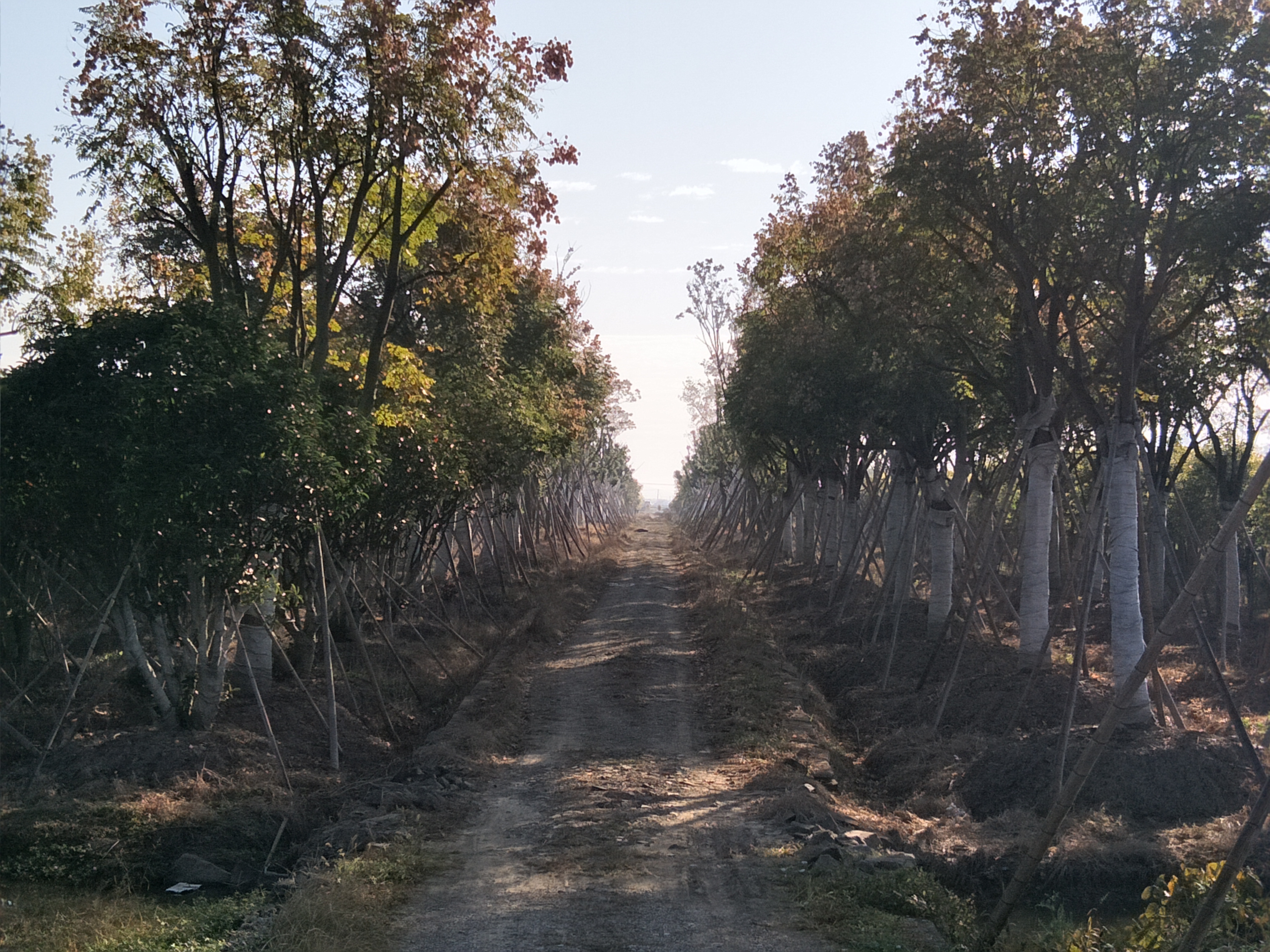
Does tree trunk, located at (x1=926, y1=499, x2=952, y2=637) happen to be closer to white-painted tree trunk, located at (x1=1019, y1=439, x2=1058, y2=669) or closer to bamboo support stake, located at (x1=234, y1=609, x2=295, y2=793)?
white-painted tree trunk, located at (x1=1019, y1=439, x2=1058, y2=669)

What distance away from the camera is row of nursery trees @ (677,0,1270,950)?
40.5 feet

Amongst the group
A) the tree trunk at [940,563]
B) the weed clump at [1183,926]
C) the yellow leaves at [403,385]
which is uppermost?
the yellow leaves at [403,385]

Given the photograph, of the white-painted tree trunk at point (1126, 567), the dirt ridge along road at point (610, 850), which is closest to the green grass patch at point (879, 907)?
the dirt ridge along road at point (610, 850)

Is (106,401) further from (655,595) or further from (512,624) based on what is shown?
(655,595)

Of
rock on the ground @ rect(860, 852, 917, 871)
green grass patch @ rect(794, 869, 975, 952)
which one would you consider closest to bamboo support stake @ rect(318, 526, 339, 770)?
green grass patch @ rect(794, 869, 975, 952)

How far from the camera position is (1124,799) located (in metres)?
10.9

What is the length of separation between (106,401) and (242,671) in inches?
277

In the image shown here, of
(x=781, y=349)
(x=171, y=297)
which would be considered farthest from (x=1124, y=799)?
(x=781, y=349)

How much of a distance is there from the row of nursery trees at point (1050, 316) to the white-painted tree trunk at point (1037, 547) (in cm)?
4

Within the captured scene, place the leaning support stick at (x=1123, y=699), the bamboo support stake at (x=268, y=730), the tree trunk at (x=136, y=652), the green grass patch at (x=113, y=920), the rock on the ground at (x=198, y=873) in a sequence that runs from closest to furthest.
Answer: the leaning support stick at (x=1123, y=699), the green grass patch at (x=113, y=920), the rock on the ground at (x=198, y=873), the bamboo support stake at (x=268, y=730), the tree trunk at (x=136, y=652)

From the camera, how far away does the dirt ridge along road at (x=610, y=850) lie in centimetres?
751

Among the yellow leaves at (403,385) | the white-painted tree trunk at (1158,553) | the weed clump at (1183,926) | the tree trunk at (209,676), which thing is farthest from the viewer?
the white-painted tree trunk at (1158,553)

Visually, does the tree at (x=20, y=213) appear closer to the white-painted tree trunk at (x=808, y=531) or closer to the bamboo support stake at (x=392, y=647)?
the bamboo support stake at (x=392, y=647)

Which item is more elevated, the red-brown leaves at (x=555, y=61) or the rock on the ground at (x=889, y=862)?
the red-brown leaves at (x=555, y=61)
